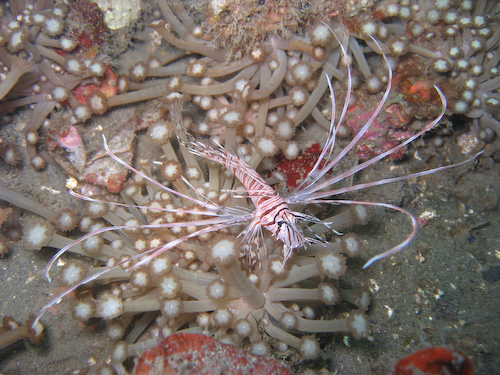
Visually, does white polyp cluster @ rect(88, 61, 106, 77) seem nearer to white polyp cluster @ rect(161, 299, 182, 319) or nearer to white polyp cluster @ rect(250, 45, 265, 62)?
white polyp cluster @ rect(250, 45, 265, 62)

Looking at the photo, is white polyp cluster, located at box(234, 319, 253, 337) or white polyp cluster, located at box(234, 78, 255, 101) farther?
white polyp cluster, located at box(234, 78, 255, 101)

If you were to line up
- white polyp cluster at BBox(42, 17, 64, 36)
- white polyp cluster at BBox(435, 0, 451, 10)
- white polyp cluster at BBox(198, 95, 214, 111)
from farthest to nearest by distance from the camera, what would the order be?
white polyp cluster at BBox(198, 95, 214, 111), white polyp cluster at BBox(435, 0, 451, 10), white polyp cluster at BBox(42, 17, 64, 36)

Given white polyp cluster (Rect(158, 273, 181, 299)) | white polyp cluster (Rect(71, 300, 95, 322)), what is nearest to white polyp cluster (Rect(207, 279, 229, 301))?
white polyp cluster (Rect(158, 273, 181, 299))

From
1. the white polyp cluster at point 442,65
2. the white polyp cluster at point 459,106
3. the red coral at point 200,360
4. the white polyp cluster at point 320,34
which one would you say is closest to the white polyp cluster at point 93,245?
the red coral at point 200,360

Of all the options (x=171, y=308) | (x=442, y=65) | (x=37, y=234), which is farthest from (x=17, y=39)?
(x=442, y=65)

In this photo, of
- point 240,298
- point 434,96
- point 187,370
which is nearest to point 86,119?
point 240,298
